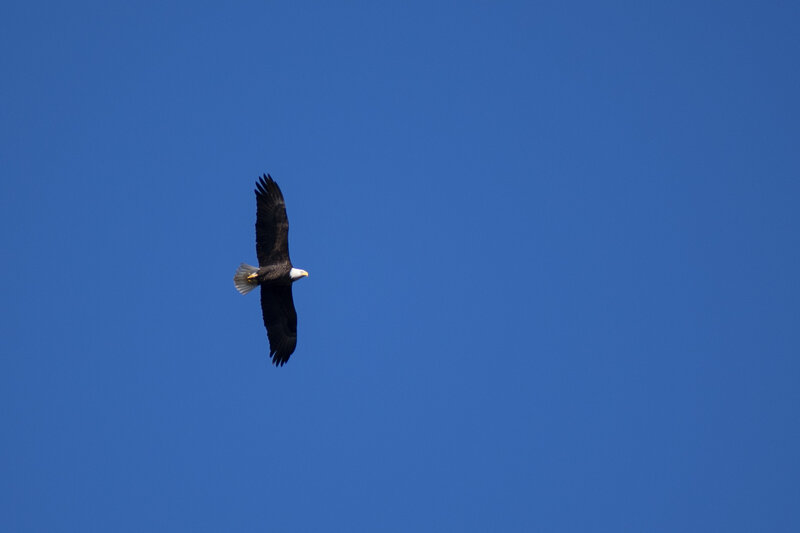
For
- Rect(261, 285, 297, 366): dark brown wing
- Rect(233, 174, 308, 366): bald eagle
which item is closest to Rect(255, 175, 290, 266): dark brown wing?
Rect(233, 174, 308, 366): bald eagle

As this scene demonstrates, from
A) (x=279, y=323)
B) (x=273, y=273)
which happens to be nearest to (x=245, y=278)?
(x=273, y=273)

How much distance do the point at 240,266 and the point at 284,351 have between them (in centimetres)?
189

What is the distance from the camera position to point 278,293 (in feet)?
55.6

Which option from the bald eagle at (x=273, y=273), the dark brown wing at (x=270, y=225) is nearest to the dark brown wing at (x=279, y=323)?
the bald eagle at (x=273, y=273)

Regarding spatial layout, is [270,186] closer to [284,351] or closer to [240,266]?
[240,266]

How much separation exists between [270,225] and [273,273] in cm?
89

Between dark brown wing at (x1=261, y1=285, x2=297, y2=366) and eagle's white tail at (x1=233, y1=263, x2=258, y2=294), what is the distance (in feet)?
1.32

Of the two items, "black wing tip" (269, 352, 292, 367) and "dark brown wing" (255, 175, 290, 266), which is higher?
"dark brown wing" (255, 175, 290, 266)

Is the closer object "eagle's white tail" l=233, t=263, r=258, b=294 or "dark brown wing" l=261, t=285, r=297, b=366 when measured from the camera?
"eagle's white tail" l=233, t=263, r=258, b=294

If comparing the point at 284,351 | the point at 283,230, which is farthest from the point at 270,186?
the point at 284,351

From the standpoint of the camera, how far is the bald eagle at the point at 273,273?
53.1 feet

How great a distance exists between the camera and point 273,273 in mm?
16469

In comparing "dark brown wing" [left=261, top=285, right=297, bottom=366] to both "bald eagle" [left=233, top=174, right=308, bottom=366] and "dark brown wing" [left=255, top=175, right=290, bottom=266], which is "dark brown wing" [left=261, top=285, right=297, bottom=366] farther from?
"dark brown wing" [left=255, top=175, right=290, bottom=266]

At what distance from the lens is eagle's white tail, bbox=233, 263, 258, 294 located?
1656cm
